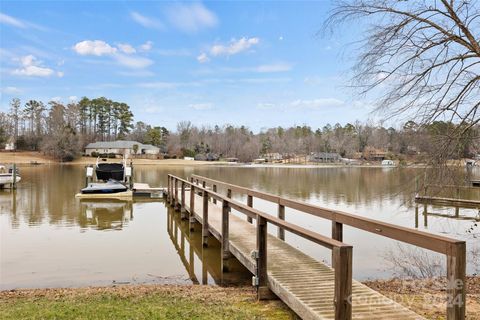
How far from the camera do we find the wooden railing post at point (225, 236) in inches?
273

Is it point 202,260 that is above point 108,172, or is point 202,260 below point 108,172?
below

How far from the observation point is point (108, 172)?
21.9 metres

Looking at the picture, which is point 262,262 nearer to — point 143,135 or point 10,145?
point 10,145

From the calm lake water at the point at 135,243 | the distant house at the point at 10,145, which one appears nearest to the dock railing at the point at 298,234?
the calm lake water at the point at 135,243

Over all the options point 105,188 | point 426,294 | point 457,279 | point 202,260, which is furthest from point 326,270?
point 105,188

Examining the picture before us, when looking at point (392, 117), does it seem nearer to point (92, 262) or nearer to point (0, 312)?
point (0, 312)

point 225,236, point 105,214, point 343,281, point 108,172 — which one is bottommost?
point 105,214

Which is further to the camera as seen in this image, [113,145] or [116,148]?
[113,145]

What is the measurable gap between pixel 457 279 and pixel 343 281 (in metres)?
0.79

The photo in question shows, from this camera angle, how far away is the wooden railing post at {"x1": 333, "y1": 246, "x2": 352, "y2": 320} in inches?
124

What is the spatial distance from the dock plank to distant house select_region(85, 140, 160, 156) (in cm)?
7448

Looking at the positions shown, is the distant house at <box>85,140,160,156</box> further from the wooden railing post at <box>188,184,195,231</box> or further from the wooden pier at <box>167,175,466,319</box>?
the wooden pier at <box>167,175,466,319</box>

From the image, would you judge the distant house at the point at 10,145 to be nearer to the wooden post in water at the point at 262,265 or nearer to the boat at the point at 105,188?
the boat at the point at 105,188

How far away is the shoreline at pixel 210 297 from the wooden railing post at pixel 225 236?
91 centimetres
